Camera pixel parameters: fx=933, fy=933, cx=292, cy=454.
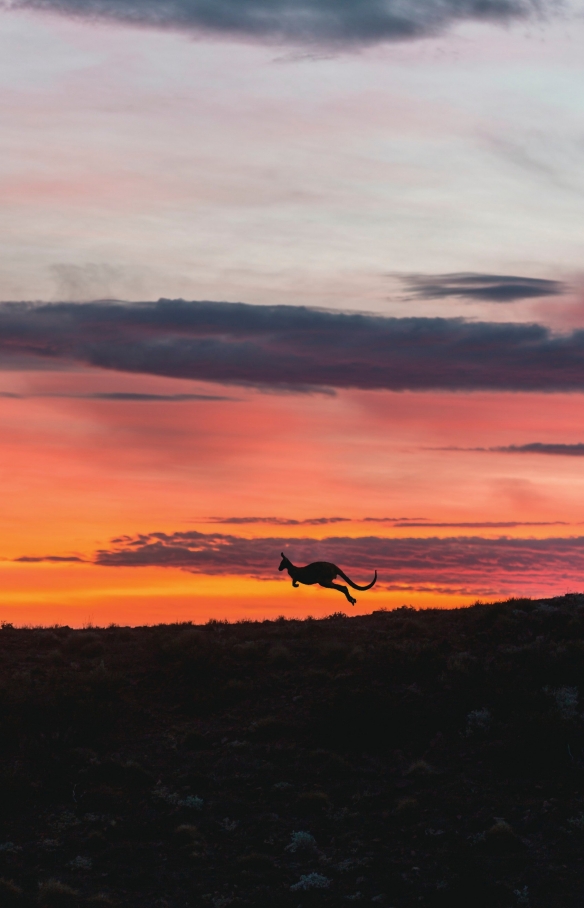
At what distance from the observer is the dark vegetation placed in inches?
700

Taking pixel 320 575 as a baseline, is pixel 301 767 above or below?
below

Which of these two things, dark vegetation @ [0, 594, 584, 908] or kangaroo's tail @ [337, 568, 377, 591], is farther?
kangaroo's tail @ [337, 568, 377, 591]

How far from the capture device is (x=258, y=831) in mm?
19594

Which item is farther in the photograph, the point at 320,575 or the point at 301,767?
the point at 320,575

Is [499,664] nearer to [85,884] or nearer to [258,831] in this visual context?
[258,831]

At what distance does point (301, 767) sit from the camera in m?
22.1

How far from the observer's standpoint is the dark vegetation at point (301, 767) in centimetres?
1778

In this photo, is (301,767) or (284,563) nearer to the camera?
(301,767)

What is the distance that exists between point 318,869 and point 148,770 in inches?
221

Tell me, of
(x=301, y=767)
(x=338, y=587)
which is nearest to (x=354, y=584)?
(x=338, y=587)

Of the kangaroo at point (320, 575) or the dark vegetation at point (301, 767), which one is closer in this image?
the dark vegetation at point (301, 767)

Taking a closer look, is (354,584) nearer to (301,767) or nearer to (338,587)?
(338,587)

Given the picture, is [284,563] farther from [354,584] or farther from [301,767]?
[301,767]

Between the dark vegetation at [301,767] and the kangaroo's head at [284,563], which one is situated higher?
the kangaroo's head at [284,563]
